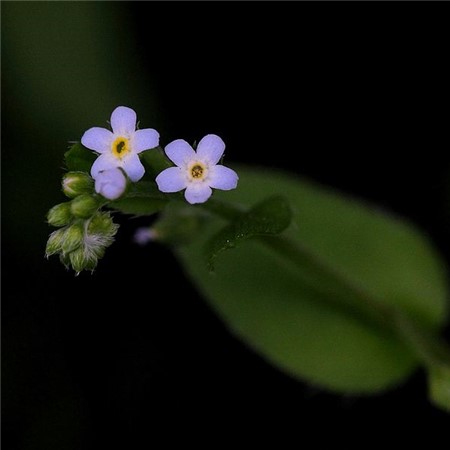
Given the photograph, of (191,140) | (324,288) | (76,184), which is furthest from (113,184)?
(191,140)

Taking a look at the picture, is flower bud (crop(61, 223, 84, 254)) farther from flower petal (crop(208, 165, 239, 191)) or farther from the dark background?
the dark background

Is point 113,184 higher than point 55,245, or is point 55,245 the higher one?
point 113,184

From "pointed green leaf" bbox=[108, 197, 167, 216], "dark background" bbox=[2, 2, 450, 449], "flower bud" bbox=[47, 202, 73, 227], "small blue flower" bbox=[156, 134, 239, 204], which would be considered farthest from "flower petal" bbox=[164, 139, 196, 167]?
"dark background" bbox=[2, 2, 450, 449]

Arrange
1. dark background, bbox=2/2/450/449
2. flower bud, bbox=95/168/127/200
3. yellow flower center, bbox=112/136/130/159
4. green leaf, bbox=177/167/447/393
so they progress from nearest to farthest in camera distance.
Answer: flower bud, bbox=95/168/127/200
yellow flower center, bbox=112/136/130/159
green leaf, bbox=177/167/447/393
dark background, bbox=2/2/450/449

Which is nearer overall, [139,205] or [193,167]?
[193,167]

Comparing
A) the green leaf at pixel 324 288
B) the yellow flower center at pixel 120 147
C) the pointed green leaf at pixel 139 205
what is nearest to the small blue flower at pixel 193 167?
the yellow flower center at pixel 120 147

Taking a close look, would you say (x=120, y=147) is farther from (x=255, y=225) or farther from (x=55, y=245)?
(x=255, y=225)
